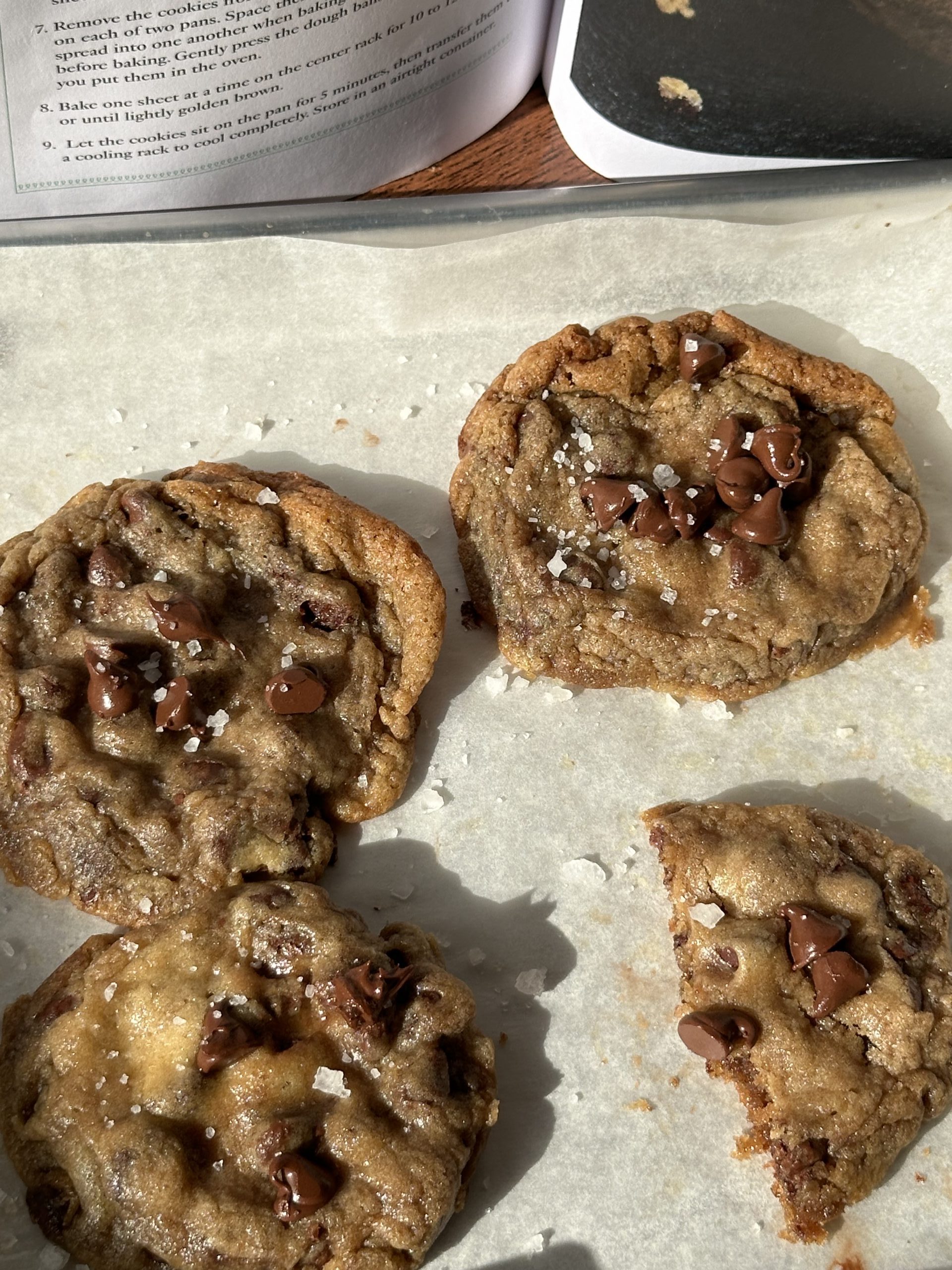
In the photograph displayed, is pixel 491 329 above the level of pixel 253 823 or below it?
above

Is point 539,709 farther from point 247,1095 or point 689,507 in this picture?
point 247,1095

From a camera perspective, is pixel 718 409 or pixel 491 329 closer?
pixel 718 409

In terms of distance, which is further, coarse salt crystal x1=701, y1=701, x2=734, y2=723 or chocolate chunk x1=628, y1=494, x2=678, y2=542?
coarse salt crystal x1=701, y1=701, x2=734, y2=723

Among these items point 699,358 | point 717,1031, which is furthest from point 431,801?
point 699,358

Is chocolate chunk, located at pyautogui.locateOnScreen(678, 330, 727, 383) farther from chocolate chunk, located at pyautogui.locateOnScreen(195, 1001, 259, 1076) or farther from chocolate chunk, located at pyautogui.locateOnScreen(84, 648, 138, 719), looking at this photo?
chocolate chunk, located at pyautogui.locateOnScreen(195, 1001, 259, 1076)

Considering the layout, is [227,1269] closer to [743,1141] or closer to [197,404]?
[743,1141]

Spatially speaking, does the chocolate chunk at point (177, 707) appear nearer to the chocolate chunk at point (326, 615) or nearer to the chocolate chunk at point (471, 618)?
the chocolate chunk at point (326, 615)

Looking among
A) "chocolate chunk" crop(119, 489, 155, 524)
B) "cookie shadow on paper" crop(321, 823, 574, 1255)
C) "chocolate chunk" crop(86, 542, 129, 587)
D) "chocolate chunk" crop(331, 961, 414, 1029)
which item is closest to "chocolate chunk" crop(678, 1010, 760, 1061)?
"cookie shadow on paper" crop(321, 823, 574, 1255)

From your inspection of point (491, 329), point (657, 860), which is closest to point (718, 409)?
point (491, 329)
